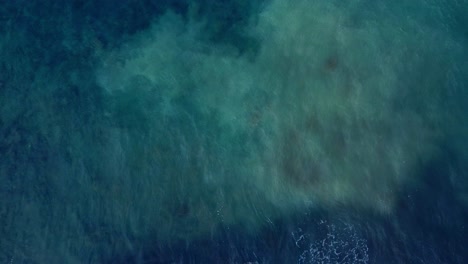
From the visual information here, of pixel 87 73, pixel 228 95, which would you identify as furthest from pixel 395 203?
pixel 87 73

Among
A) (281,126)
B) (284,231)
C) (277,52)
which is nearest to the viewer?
(284,231)

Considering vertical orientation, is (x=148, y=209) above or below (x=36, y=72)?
below

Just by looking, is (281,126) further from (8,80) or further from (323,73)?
(8,80)

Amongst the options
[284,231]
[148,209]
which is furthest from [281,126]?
[148,209]

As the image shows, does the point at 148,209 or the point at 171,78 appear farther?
the point at 171,78

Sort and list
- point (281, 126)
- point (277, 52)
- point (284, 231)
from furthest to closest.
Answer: point (277, 52), point (281, 126), point (284, 231)

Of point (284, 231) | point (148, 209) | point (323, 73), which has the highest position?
point (323, 73)
